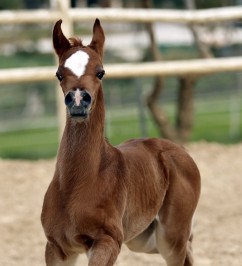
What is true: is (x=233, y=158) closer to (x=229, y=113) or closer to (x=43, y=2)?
(x=229, y=113)

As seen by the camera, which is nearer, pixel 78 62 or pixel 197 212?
pixel 78 62

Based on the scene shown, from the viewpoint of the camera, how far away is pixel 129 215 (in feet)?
12.6

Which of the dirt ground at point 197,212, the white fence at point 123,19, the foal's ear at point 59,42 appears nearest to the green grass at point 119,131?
the dirt ground at point 197,212

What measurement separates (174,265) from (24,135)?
10.1m

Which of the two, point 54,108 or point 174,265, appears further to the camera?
point 54,108

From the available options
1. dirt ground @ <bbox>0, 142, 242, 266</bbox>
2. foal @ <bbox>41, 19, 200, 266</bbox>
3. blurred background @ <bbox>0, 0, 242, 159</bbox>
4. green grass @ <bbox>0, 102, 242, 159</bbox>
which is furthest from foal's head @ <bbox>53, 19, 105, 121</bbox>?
green grass @ <bbox>0, 102, 242, 159</bbox>

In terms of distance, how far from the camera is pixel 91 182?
3.63 m

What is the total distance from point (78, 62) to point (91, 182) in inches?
21.4

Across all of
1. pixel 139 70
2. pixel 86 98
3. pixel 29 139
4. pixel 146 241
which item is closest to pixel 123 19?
pixel 139 70

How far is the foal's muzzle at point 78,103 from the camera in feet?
10.7

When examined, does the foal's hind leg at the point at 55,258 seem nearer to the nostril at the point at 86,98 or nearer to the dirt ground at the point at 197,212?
the nostril at the point at 86,98

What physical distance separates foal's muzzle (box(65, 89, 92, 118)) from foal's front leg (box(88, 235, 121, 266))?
57cm

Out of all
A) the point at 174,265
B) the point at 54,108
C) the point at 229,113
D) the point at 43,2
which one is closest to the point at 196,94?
the point at 229,113

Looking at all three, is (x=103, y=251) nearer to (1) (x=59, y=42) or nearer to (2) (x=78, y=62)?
(2) (x=78, y=62)
